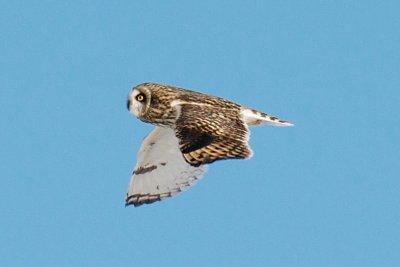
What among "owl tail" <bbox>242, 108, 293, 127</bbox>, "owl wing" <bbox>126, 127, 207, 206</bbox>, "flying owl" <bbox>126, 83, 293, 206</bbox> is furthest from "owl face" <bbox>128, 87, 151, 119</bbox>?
"owl wing" <bbox>126, 127, 207, 206</bbox>

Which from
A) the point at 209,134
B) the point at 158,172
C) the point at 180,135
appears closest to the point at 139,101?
the point at 158,172

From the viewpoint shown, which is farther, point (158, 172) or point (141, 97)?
point (158, 172)

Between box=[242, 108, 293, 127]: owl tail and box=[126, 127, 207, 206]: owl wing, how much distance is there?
7.02ft

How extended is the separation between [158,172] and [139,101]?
8.33 ft

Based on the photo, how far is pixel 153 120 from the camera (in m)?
20.2

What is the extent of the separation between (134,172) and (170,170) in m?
0.68

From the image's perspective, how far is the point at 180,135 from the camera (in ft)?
58.1

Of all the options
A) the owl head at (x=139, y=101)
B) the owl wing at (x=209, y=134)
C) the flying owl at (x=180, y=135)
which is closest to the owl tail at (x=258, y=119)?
the flying owl at (x=180, y=135)

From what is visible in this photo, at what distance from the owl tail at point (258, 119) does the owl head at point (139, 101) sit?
1.55m

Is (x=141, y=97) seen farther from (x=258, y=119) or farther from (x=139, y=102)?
(x=258, y=119)

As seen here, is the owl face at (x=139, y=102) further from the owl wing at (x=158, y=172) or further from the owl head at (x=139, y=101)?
the owl wing at (x=158, y=172)

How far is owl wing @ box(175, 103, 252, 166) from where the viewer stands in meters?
17.1

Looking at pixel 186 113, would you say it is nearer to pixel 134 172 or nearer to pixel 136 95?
pixel 136 95

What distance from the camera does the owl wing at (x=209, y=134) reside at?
17.1 m
